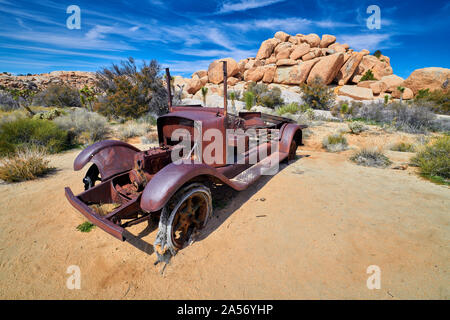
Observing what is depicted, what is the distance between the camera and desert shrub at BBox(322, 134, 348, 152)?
726 centimetres

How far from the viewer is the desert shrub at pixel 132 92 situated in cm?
1203

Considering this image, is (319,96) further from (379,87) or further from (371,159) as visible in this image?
(379,87)

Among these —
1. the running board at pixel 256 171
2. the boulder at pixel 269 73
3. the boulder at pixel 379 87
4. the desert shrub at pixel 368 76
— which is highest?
the boulder at pixel 269 73

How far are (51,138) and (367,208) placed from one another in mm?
10260

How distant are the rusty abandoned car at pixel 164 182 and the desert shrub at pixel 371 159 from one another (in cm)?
360

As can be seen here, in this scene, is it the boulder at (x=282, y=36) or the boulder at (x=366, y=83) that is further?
the boulder at (x=282, y=36)

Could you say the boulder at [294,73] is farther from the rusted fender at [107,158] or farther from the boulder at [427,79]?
the rusted fender at [107,158]

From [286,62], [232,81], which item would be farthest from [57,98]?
[286,62]

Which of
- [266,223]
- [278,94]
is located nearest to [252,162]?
[266,223]

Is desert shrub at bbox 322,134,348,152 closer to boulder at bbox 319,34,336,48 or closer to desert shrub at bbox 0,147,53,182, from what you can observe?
desert shrub at bbox 0,147,53,182

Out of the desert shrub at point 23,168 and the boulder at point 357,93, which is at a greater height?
the boulder at point 357,93

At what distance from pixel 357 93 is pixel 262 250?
35519mm

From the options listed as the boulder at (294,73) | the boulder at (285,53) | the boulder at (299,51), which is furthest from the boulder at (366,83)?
the boulder at (285,53)
